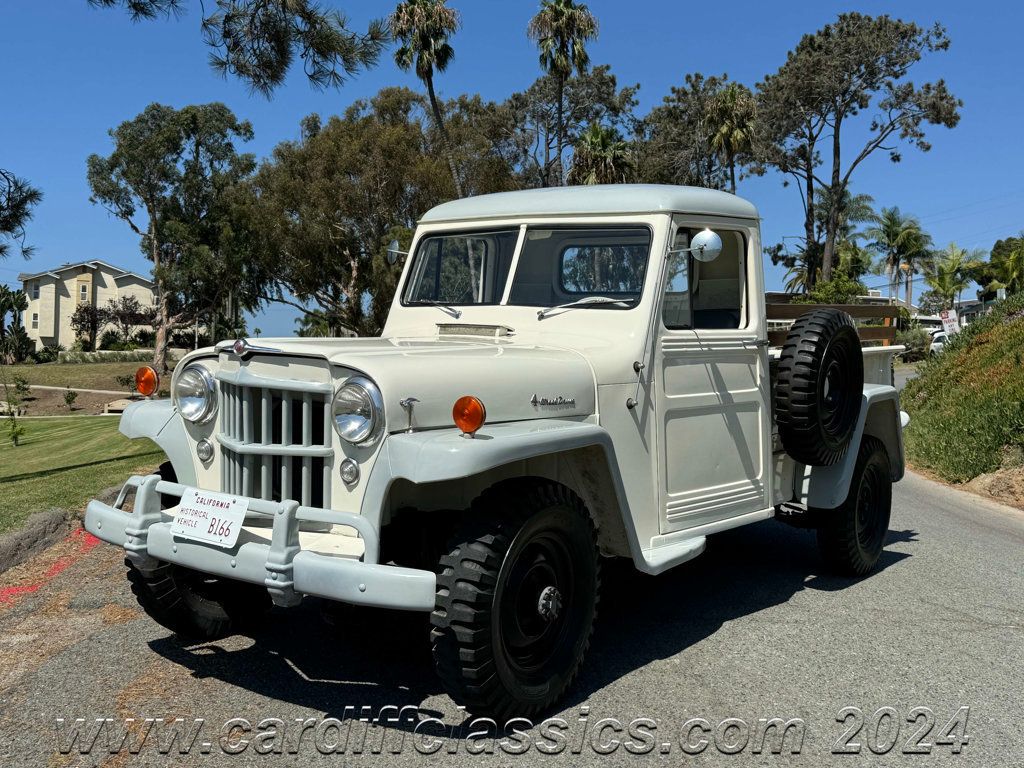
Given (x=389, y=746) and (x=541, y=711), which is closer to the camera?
(x=389, y=746)

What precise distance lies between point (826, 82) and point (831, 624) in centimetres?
4162

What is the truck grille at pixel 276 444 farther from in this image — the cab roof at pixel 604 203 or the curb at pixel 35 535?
the curb at pixel 35 535

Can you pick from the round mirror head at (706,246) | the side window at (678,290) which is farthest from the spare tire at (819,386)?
the round mirror head at (706,246)

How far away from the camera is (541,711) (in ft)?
12.8

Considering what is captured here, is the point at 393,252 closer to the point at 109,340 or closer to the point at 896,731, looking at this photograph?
the point at 896,731

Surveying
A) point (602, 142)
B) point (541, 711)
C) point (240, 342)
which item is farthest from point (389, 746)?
point (602, 142)

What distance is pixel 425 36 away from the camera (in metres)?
31.5

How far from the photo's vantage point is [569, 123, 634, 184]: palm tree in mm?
35906

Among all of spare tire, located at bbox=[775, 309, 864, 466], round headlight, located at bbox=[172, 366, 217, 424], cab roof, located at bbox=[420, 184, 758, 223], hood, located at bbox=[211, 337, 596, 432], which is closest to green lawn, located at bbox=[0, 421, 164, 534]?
round headlight, located at bbox=[172, 366, 217, 424]

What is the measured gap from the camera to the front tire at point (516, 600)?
3.55m

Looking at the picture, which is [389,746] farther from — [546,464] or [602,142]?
[602,142]

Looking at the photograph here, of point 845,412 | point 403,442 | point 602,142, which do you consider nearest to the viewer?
point 403,442

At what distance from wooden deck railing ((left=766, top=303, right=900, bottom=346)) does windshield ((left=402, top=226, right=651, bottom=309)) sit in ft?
3.66

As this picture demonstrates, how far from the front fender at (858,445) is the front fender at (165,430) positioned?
11.8ft
